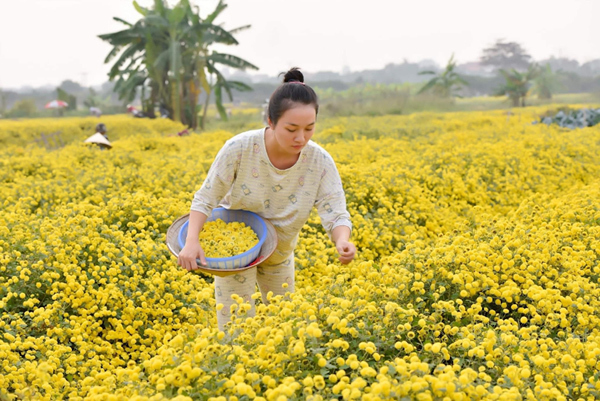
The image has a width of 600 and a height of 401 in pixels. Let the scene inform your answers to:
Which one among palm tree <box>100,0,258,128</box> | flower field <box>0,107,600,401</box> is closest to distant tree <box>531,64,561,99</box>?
palm tree <box>100,0,258,128</box>

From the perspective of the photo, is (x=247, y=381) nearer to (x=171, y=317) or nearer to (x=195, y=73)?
(x=171, y=317)

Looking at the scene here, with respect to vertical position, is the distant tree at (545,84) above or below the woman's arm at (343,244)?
above

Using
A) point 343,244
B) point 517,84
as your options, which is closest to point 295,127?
point 343,244

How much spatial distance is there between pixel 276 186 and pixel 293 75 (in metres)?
0.53

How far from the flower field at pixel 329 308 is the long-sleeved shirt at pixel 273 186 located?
34 cm

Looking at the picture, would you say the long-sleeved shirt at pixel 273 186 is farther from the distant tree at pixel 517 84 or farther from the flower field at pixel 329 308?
the distant tree at pixel 517 84

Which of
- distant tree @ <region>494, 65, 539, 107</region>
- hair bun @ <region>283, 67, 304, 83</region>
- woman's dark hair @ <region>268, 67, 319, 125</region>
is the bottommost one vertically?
woman's dark hair @ <region>268, 67, 319, 125</region>

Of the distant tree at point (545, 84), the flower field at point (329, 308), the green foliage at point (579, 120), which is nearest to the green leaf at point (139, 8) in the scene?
the flower field at point (329, 308)

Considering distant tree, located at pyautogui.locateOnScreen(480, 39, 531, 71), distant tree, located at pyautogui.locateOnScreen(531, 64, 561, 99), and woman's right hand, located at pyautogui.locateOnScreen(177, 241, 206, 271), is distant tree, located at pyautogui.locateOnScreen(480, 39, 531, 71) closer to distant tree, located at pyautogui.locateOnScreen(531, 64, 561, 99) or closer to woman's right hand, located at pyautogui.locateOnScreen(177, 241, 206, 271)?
distant tree, located at pyautogui.locateOnScreen(531, 64, 561, 99)

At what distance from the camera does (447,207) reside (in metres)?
5.47

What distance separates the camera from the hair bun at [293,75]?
7.72ft

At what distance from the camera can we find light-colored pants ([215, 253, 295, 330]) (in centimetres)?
247

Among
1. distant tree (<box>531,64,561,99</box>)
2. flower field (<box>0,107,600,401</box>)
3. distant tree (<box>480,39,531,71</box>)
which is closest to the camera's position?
flower field (<box>0,107,600,401</box>)

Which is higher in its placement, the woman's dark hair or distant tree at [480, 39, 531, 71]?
distant tree at [480, 39, 531, 71]
